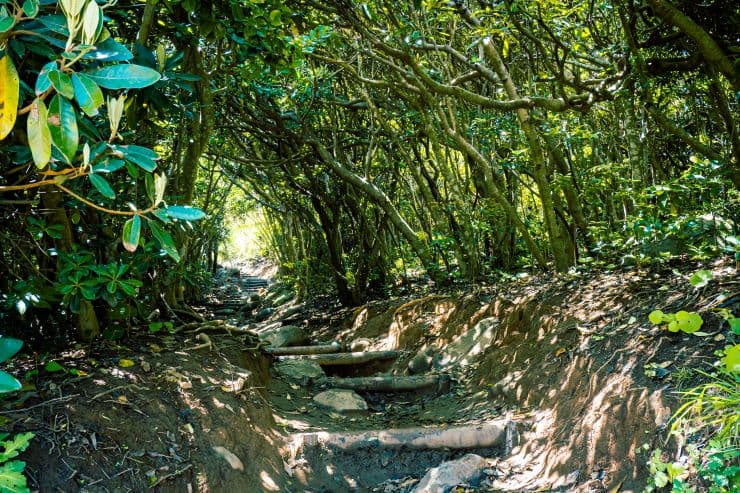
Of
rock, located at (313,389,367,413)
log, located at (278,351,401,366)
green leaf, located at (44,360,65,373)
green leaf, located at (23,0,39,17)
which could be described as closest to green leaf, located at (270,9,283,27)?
green leaf, located at (23,0,39,17)

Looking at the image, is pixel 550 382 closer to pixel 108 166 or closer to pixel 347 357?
pixel 347 357

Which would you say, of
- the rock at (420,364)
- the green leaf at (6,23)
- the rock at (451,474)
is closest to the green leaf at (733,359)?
the rock at (451,474)

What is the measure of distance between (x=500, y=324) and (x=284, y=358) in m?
2.93

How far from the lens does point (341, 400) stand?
5.91 meters

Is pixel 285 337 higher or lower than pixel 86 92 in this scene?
lower

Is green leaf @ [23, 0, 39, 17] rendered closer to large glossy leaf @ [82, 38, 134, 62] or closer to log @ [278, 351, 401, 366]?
large glossy leaf @ [82, 38, 134, 62]

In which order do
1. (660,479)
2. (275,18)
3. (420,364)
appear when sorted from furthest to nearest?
(420,364), (275,18), (660,479)

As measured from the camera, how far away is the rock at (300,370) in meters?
6.61

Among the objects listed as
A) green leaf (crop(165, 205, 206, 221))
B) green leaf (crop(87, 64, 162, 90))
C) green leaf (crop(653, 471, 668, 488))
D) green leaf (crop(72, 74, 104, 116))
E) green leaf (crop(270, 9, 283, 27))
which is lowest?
green leaf (crop(653, 471, 668, 488))

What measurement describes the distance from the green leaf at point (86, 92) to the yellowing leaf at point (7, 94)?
172 mm

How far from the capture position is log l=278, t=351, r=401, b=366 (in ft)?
24.5

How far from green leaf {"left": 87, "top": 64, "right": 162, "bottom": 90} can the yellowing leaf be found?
220mm

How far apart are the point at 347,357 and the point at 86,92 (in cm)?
623

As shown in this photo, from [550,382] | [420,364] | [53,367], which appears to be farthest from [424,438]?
[53,367]
